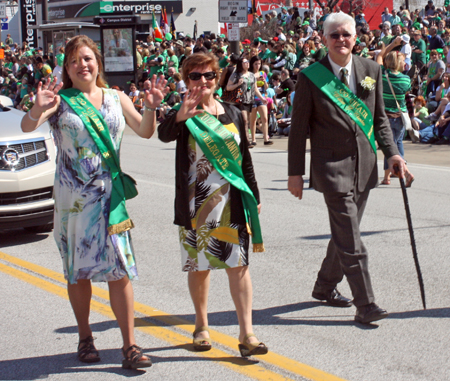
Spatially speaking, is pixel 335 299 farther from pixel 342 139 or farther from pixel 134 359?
pixel 134 359

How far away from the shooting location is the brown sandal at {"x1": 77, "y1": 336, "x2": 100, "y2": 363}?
4051 mm

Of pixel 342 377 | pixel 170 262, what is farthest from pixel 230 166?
pixel 170 262

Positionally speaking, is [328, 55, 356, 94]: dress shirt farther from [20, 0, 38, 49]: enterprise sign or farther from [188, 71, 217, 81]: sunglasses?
[20, 0, 38, 49]: enterprise sign

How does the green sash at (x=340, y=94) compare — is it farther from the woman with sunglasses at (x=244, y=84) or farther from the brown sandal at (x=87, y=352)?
the woman with sunglasses at (x=244, y=84)

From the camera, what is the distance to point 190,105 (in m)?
3.79

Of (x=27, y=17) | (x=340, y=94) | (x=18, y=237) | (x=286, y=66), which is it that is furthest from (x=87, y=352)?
(x=27, y=17)

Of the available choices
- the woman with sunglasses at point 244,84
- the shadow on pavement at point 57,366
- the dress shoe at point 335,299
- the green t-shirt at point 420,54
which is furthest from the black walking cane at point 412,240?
the green t-shirt at point 420,54

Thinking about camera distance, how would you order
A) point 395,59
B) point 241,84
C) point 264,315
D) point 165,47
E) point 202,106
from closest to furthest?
1. point 202,106
2. point 264,315
3. point 395,59
4. point 241,84
5. point 165,47

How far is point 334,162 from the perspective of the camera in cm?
439

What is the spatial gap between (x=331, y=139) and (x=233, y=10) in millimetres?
13104

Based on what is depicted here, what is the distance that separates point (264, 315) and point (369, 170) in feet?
4.05

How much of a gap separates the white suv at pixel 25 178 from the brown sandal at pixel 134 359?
11.0 feet

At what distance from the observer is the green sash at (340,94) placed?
436 centimetres

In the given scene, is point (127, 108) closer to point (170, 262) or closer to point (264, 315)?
point (264, 315)
